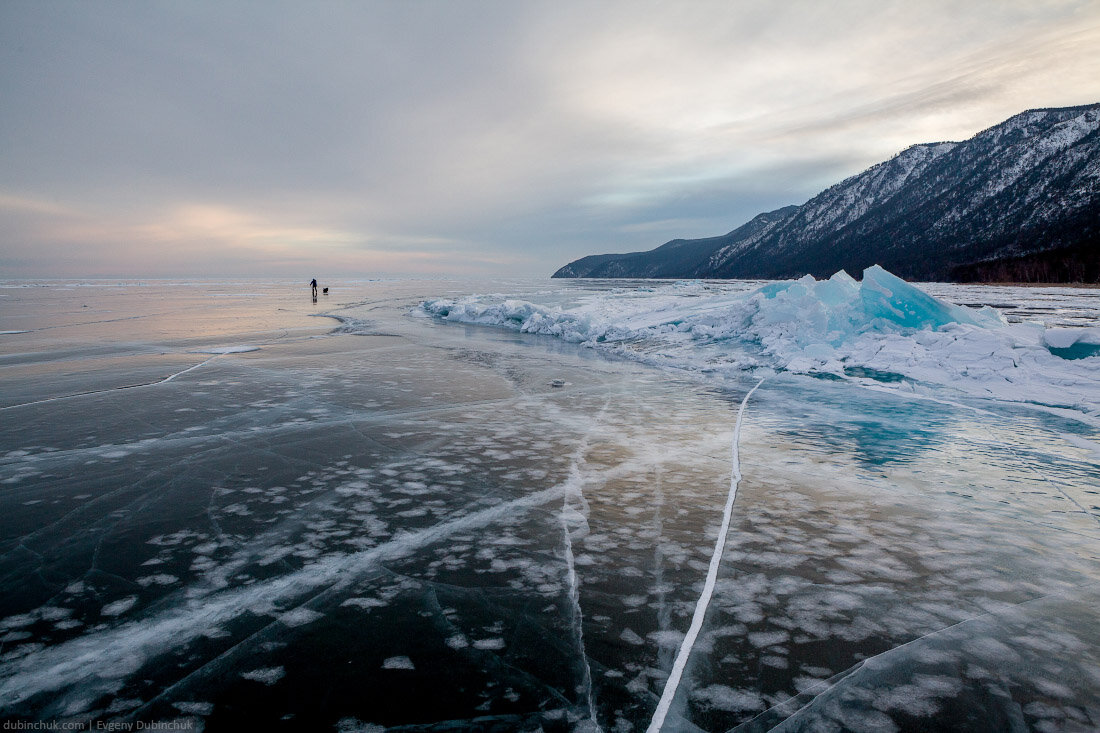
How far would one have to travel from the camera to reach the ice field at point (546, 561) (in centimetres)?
213

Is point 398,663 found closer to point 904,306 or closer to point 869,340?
point 869,340

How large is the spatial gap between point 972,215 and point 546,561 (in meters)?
176

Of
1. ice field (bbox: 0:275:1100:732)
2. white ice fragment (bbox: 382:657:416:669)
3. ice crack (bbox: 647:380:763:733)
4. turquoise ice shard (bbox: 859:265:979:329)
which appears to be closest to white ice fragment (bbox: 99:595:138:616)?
ice field (bbox: 0:275:1100:732)

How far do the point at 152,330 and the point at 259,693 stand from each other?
20.0 m

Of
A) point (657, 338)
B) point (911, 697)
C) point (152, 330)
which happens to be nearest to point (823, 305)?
point (657, 338)

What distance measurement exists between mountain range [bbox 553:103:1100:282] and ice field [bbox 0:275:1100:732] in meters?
85.4

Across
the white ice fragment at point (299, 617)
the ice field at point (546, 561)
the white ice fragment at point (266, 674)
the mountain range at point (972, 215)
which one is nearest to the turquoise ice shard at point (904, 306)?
the ice field at point (546, 561)

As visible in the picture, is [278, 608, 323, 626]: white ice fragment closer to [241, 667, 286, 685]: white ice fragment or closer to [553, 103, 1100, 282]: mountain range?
[241, 667, 286, 685]: white ice fragment

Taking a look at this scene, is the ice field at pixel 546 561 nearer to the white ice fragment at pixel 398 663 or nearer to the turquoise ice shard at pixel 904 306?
the white ice fragment at pixel 398 663

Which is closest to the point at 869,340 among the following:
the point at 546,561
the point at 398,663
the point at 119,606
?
the point at 546,561

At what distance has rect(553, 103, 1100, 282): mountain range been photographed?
91.3 meters

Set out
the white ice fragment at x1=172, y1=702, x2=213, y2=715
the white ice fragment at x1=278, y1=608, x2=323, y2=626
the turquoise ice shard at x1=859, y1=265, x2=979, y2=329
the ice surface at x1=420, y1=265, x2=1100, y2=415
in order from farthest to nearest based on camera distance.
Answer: the turquoise ice shard at x1=859, y1=265, x2=979, y2=329
the ice surface at x1=420, y1=265, x2=1100, y2=415
the white ice fragment at x1=278, y1=608, x2=323, y2=626
the white ice fragment at x1=172, y1=702, x2=213, y2=715

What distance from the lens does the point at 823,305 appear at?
1359 cm

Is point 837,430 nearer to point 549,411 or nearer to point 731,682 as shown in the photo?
point 549,411
